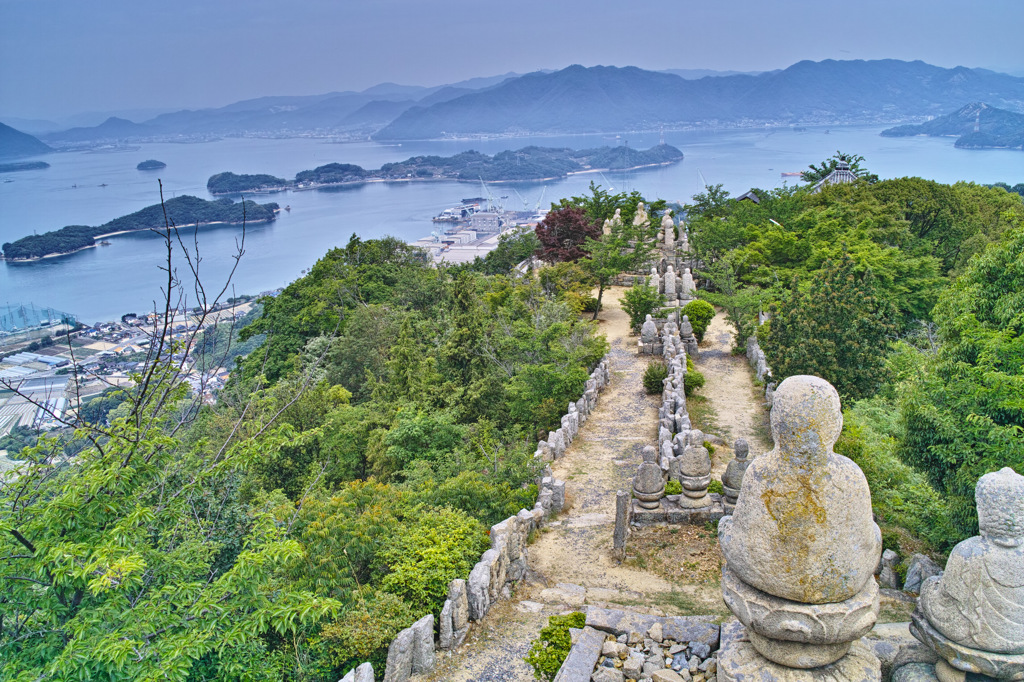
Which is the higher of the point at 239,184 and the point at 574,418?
→ the point at 239,184

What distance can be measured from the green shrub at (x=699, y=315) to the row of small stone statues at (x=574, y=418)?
5606 mm

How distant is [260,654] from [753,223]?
3347cm

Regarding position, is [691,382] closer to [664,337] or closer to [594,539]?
[664,337]

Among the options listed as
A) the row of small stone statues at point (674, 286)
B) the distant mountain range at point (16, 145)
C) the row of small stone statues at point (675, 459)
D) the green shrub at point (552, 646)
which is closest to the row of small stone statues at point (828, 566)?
the green shrub at point (552, 646)

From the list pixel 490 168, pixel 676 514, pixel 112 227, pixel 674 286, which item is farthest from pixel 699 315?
pixel 490 168

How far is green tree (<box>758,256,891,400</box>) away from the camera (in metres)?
16.1

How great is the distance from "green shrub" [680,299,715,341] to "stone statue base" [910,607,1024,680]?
65.4 feet

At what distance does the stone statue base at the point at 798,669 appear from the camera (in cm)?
545

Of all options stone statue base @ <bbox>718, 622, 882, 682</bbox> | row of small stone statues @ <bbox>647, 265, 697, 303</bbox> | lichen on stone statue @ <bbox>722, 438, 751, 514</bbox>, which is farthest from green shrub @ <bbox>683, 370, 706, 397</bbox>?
stone statue base @ <bbox>718, 622, 882, 682</bbox>

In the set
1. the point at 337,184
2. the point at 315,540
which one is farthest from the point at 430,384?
the point at 337,184

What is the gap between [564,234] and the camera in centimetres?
3641

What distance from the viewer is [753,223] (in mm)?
35125

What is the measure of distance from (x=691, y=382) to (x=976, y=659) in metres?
14.5

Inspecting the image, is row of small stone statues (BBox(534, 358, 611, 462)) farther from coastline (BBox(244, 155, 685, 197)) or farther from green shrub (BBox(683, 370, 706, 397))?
coastline (BBox(244, 155, 685, 197))
